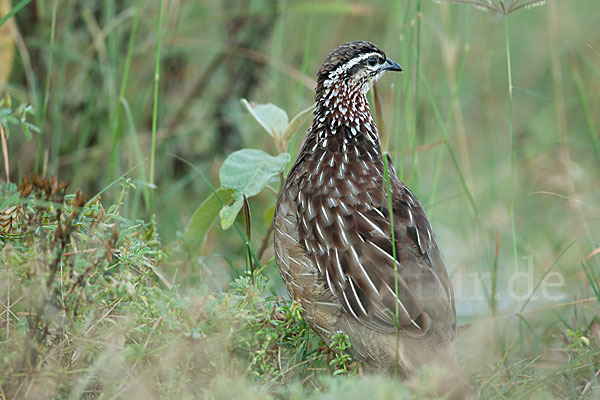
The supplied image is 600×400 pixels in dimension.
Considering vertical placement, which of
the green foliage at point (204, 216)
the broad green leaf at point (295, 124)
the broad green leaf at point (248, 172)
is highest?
the broad green leaf at point (295, 124)

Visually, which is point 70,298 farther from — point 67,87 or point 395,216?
point 67,87

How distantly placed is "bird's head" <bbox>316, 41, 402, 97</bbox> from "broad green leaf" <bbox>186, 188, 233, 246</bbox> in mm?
816

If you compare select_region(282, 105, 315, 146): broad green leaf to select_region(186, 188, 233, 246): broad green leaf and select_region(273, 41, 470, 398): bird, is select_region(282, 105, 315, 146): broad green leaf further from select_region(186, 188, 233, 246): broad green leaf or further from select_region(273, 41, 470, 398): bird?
select_region(186, 188, 233, 246): broad green leaf

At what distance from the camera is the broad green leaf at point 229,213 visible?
13.0 ft

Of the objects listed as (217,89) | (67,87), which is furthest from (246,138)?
(67,87)

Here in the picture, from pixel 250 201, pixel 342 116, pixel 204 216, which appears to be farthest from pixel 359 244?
pixel 250 201

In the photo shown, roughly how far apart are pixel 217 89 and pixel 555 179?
306 centimetres

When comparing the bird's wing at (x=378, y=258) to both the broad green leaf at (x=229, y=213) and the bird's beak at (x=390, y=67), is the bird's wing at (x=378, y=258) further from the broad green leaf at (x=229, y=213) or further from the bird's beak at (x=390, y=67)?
the bird's beak at (x=390, y=67)

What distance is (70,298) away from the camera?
3201 millimetres

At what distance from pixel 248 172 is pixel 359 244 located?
0.81 m

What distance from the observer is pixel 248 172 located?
417 centimetres

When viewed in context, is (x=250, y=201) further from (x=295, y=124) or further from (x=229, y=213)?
(x=229, y=213)

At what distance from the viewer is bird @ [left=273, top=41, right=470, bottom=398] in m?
3.51

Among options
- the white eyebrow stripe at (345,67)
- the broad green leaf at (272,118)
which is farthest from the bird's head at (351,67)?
the broad green leaf at (272,118)
